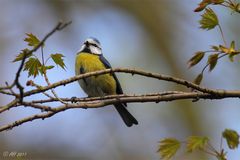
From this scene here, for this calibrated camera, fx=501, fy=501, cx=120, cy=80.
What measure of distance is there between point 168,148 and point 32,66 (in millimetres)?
852

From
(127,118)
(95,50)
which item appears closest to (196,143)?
(127,118)

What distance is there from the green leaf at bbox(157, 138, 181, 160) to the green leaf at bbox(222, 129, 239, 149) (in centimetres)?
21

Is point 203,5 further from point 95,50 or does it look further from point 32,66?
point 95,50

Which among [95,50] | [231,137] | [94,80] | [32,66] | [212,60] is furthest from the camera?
[95,50]

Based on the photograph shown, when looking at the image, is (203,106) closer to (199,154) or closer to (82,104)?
(199,154)

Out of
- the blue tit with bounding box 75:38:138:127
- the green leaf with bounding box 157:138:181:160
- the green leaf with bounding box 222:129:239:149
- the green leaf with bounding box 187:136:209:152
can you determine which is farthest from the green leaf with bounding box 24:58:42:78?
the blue tit with bounding box 75:38:138:127

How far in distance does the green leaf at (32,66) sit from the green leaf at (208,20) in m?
0.82

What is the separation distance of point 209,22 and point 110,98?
620 millimetres

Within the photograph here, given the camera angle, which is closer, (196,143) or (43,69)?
(196,143)

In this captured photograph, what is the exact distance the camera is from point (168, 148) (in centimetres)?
199

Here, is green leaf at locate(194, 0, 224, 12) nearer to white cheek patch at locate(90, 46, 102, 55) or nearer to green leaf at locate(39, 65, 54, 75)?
green leaf at locate(39, 65, 54, 75)

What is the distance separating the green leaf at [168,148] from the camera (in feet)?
6.42

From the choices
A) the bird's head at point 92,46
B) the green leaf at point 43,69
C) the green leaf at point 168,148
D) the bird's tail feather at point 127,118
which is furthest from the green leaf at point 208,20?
the bird's head at point 92,46

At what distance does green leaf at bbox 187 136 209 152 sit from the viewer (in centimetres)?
183
